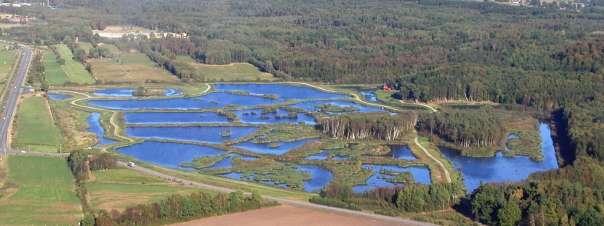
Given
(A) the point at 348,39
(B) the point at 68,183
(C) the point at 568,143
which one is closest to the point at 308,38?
(A) the point at 348,39

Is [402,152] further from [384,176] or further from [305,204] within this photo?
[305,204]

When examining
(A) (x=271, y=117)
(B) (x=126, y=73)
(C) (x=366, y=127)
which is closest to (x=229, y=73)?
(B) (x=126, y=73)

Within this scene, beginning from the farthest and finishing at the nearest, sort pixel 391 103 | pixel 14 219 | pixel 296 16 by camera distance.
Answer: pixel 296 16, pixel 391 103, pixel 14 219

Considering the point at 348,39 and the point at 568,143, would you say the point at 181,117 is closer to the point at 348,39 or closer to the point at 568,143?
the point at 568,143

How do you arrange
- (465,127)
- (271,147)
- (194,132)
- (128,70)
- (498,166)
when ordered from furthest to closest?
1. (128,70)
2. (194,132)
3. (465,127)
4. (271,147)
5. (498,166)

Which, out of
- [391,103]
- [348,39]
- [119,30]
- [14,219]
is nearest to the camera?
[14,219]

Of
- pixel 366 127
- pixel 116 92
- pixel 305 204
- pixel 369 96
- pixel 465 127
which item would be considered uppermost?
pixel 465 127
